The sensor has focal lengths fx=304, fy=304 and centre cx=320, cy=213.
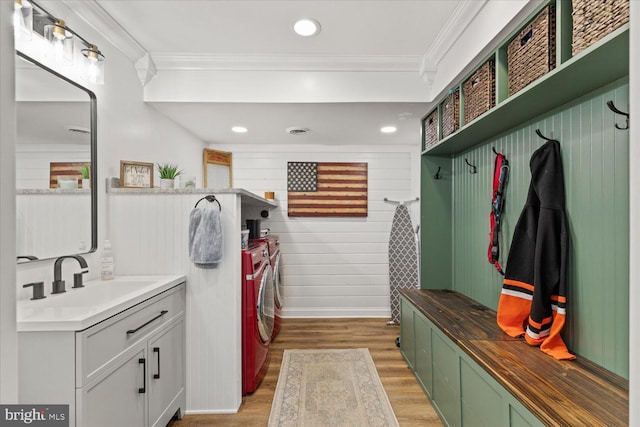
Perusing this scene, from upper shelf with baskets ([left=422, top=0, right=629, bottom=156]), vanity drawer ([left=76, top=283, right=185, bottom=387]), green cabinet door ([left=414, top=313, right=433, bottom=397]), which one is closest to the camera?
upper shelf with baskets ([left=422, top=0, right=629, bottom=156])

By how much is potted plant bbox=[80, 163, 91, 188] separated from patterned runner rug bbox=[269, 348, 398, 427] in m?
1.89

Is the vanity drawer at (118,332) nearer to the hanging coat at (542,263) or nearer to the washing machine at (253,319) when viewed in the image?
the washing machine at (253,319)

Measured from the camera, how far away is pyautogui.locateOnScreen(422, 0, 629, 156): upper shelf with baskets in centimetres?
108

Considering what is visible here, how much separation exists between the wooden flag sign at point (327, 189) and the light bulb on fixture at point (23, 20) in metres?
2.69

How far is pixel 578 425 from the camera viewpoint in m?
0.96

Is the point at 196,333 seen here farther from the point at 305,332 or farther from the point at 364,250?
the point at 364,250

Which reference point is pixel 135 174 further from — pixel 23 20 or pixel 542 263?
pixel 542 263

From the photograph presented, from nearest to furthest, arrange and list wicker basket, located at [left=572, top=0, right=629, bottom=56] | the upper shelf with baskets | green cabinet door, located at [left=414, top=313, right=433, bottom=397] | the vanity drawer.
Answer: wicker basket, located at [left=572, top=0, right=629, bottom=56] → the upper shelf with baskets → the vanity drawer → green cabinet door, located at [left=414, top=313, right=433, bottom=397]

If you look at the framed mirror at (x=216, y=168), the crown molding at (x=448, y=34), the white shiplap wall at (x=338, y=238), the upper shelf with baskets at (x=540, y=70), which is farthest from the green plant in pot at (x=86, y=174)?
the crown molding at (x=448, y=34)

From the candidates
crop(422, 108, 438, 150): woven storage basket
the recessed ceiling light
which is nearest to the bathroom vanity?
the recessed ceiling light

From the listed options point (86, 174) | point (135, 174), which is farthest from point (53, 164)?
point (135, 174)

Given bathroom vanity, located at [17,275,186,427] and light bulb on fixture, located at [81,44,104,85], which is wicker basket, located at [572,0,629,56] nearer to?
bathroom vanity, located at [17,275,186,427]

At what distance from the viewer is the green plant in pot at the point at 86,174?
1858 millimetres

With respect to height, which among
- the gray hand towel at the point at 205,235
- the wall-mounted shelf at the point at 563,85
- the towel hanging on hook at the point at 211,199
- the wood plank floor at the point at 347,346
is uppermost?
the wall-mounted shelf at the point at 563,85
